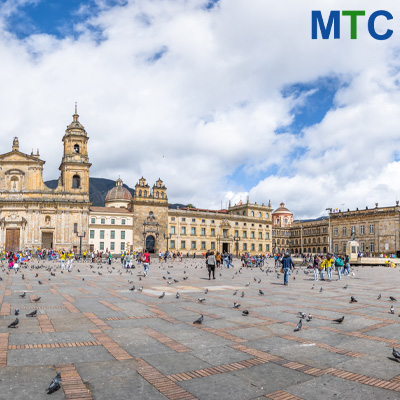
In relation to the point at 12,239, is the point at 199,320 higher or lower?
lower

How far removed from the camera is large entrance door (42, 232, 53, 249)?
198ft

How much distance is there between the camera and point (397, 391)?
188 inches

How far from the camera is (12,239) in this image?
195 ft

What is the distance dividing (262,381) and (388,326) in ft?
15.5

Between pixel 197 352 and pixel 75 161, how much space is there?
60624 mm

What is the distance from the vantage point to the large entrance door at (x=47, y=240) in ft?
198

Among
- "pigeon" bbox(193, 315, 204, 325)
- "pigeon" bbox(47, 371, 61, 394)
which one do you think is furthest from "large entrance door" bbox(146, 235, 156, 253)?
"pigeon" bbox(47, 371, 61, 394)

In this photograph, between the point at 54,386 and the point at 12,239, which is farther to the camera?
the point at 12,239

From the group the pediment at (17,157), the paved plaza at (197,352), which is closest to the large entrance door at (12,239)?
the pediment at (17,157)

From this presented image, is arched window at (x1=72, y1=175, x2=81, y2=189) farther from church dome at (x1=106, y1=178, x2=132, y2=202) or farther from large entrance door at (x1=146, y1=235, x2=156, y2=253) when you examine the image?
church dome at (x1=106, y1=178, x2=132, y2=202)

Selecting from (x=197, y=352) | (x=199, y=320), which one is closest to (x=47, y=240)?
(x=199, y=320)

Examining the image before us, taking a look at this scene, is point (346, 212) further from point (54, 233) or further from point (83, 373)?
point (83, 373)

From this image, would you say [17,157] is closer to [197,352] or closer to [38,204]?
[38,204]

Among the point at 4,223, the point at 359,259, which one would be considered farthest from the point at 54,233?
the point at 359,259
